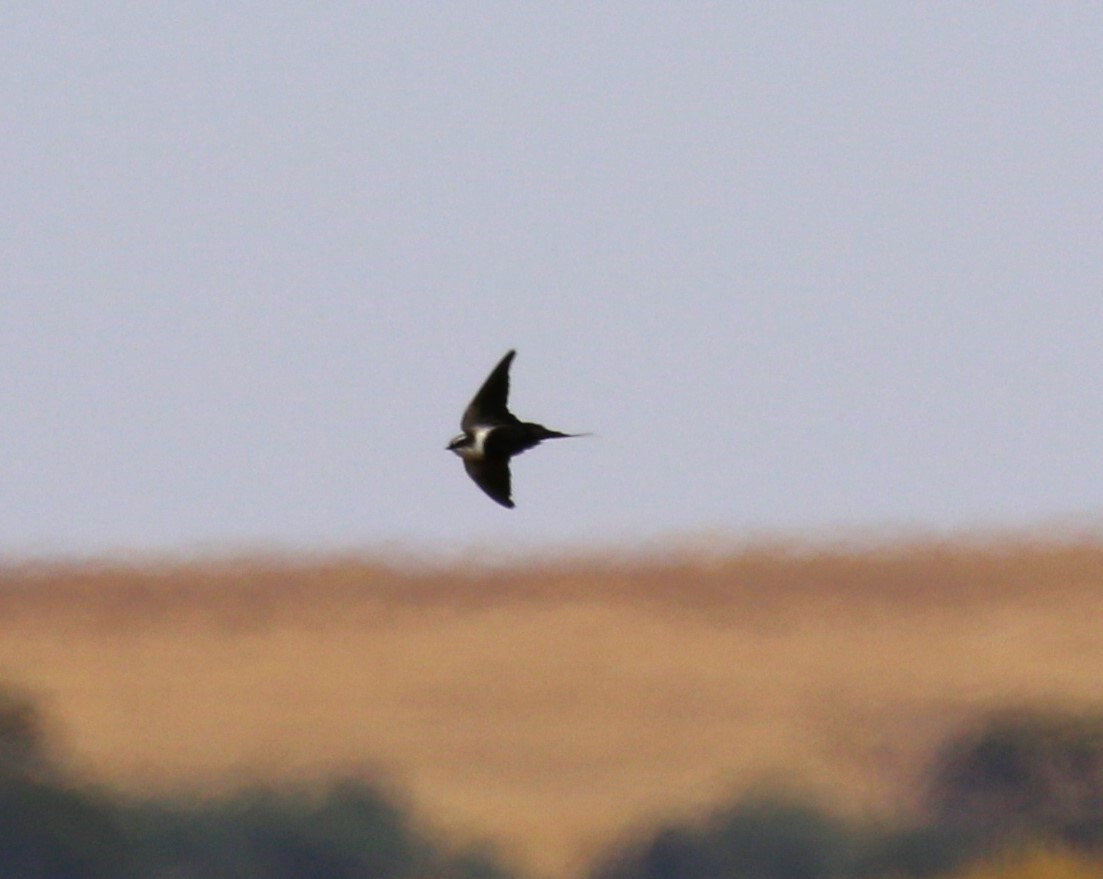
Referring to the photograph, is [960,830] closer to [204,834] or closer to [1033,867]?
[1033,867]

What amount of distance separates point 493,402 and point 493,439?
0.42 feet

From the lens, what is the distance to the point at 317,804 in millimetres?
17219

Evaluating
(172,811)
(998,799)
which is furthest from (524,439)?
(998,799)

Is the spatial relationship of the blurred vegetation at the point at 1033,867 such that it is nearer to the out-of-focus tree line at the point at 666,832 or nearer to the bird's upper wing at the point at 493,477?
the out-of-focus tree line at the point at 666,832

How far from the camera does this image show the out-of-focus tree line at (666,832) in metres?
16.1

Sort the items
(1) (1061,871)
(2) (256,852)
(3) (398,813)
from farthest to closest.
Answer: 1. (3) (398,813)
2. (2) (256,852)
3. (1) (1061,871)

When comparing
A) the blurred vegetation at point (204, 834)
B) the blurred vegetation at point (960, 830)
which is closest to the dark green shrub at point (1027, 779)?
the blurred vegetation at point (960, 830)

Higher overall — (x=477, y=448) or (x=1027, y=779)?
(x=477, y=448)

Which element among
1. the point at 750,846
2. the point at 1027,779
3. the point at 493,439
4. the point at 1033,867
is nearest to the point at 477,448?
the point at 493,439

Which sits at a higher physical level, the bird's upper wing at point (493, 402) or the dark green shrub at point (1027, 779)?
the bird's upper wing at point (493, 402)

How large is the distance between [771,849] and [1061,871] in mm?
1801

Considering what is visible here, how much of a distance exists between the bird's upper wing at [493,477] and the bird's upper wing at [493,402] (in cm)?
3

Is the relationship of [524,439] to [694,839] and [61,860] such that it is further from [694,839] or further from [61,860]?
[61,860]

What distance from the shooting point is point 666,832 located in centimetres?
1711
